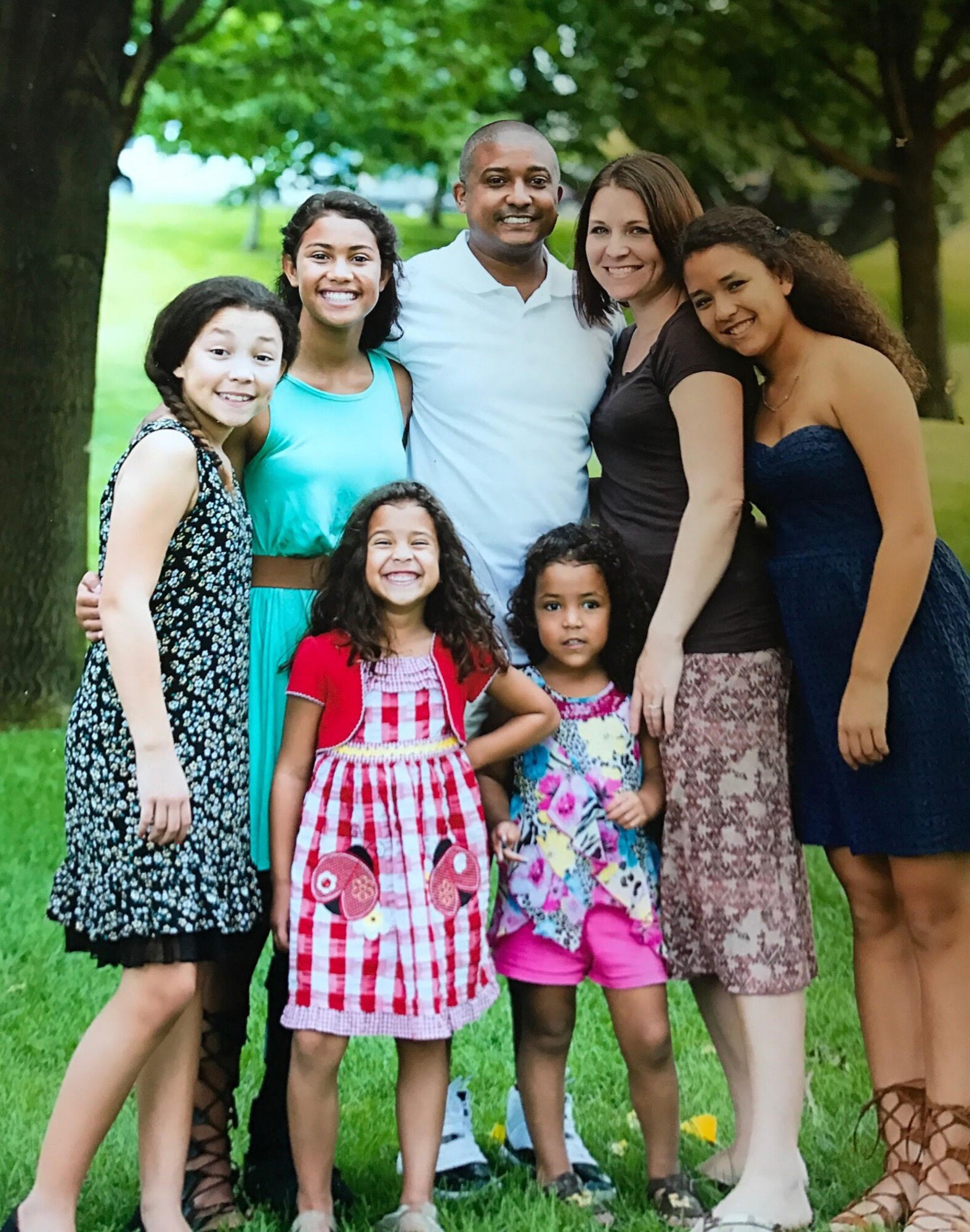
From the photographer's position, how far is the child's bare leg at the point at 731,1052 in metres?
2.96

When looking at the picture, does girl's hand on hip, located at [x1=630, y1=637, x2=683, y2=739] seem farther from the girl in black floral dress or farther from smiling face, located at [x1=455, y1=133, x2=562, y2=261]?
smiling face, located at [x1=455, y1=133, x2=562, y2=261]

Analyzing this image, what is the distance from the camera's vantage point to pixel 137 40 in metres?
7.63

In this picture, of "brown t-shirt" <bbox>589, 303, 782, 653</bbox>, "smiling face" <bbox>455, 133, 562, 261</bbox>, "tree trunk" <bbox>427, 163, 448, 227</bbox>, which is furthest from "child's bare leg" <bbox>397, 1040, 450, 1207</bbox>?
"tree trunk" <bbox>427, 163, 448, 227</bbox>

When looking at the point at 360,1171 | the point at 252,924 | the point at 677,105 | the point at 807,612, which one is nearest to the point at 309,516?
the point at 252,924

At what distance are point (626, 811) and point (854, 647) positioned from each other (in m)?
0.53

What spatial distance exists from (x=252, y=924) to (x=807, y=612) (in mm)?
1172

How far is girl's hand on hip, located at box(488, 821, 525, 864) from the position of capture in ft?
9.27

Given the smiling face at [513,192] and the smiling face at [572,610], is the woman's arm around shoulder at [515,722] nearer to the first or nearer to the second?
the smiling face at [572,610]

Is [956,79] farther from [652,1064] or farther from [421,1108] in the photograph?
[421,1108]

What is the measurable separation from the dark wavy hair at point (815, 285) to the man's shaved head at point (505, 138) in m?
0.41

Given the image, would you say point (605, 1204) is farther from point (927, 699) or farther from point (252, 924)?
point (927, 699)

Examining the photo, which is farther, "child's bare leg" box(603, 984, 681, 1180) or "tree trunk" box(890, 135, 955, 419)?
"tree trunk" box(890, 135, 955, 419)

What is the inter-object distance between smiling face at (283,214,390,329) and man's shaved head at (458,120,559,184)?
0.36 metres

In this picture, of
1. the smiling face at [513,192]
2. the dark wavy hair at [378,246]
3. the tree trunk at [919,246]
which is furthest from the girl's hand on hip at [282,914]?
the tree trunk at [919,246]
